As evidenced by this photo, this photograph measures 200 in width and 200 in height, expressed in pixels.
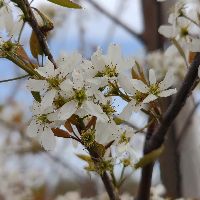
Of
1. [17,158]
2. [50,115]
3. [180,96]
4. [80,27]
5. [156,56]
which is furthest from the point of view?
[17,158]

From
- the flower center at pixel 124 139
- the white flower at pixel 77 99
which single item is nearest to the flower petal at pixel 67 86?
the white flower at pixel 77 99

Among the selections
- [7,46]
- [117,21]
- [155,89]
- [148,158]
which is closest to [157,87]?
[155,89]

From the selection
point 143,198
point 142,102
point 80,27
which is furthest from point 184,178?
point 80,27

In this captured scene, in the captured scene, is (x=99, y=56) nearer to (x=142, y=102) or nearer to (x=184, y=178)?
(x=142, y=102)

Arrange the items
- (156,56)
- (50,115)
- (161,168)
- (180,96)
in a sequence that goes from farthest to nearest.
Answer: (156,56)
(161,168)
(180,96)
(50,115)

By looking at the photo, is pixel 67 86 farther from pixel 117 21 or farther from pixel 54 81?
pixel 117 21

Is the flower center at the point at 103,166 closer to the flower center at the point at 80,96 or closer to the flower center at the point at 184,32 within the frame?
the flower center at the point at 80,96

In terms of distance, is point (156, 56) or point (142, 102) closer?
point (142, 102)
